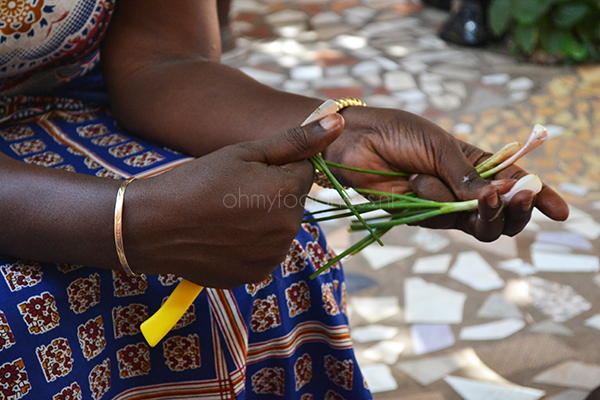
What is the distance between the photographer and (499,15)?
332cm

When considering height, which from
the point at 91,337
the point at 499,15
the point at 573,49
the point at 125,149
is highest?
the point at 125,149

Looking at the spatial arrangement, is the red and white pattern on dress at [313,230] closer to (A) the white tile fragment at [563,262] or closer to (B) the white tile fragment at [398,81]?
(A) the white tile fragment at [563,262]

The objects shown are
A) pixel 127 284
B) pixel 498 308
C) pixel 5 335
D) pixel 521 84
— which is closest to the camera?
pixel 5 335

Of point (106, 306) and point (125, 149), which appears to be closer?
point (106, 306)

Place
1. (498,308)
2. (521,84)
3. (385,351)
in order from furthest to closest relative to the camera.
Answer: (521,84), (498,308), (385,351)

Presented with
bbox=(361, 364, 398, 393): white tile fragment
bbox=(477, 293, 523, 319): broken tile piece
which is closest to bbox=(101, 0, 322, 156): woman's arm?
bbox=(361, 364, 398, 393): white tile fragment

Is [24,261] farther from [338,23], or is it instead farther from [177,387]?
[338,23]

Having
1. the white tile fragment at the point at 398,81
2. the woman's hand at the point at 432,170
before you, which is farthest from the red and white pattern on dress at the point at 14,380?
the white tile fragment at the point at 398,81

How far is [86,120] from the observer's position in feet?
3.32

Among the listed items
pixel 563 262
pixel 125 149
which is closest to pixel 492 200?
pixel 125 149

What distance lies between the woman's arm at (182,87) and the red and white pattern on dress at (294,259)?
7.6 inches

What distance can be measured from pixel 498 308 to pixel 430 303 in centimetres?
21

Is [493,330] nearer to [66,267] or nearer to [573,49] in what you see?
[66,267]

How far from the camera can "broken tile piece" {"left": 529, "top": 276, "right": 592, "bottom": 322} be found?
170 cm
